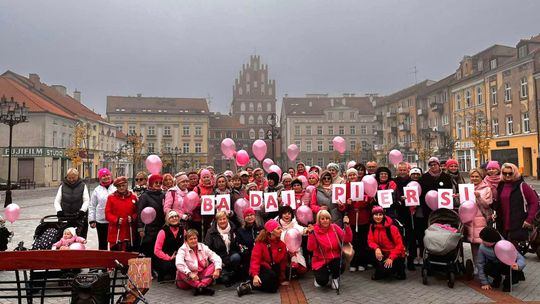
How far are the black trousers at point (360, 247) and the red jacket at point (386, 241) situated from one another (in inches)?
17.3

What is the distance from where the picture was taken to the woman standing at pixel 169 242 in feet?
21.1

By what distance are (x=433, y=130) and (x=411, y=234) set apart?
4350 cm

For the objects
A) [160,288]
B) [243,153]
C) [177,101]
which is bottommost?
[160,288]

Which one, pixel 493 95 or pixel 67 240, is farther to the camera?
pixel 493 95

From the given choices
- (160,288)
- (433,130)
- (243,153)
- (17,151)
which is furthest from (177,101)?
(160,288)

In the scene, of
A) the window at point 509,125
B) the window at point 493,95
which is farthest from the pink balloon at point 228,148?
the window at point 493,95

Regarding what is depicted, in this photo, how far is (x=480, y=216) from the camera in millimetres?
6430

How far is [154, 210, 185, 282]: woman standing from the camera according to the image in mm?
6446

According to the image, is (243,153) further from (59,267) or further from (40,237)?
(59,267)

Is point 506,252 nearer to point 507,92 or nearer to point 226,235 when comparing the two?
point 226,235

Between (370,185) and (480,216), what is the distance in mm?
1789

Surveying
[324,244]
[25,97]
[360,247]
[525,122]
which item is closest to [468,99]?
[525,122]

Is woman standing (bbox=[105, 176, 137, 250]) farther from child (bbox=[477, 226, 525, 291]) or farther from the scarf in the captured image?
child (bbox=[477, 226, 525, 291])

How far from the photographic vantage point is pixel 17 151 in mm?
40594
